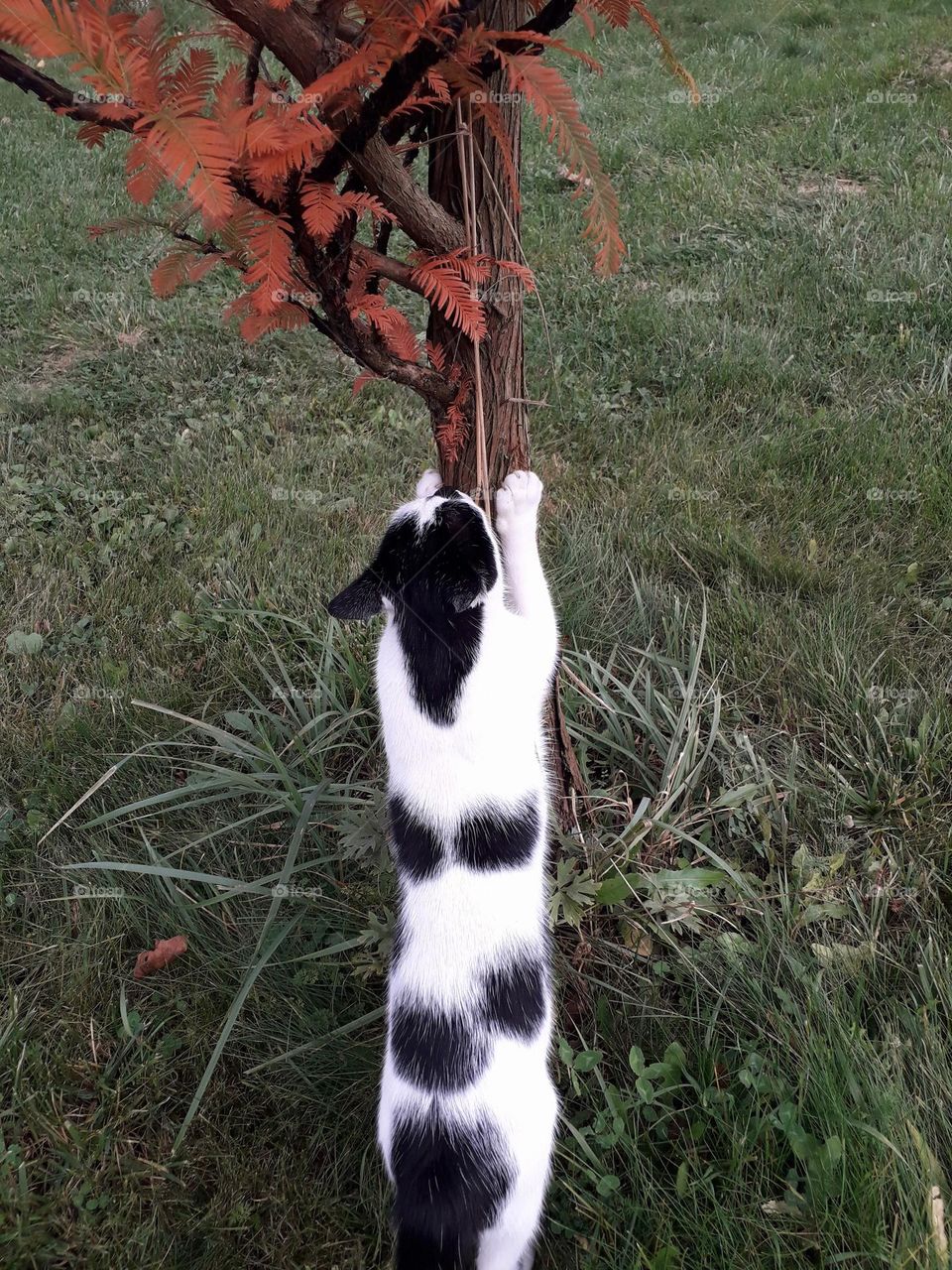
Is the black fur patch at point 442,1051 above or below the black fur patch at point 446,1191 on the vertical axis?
above

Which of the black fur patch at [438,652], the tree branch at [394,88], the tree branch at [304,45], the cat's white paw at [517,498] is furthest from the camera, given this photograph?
the cat's white paw at [517,498]

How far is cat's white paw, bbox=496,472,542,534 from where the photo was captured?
1.94 meters

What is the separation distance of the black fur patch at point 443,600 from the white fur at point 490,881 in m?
0.03

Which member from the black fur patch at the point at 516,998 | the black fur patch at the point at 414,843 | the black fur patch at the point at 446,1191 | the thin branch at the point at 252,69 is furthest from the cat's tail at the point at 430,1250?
the thin branch at the point at 252,69

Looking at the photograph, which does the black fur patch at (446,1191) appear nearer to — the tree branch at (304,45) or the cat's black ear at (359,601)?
the cat's black ear at (359,601)

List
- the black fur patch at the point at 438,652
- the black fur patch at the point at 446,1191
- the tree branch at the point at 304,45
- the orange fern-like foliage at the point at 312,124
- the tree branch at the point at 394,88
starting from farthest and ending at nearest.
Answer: the black fur patch at the point at 438,652 → the black fur patch at the point at 446,1191 → the tree branch at the point at 304,45 → the tree branch at the point at 394,88 → the orange fern-like foliage at the point at 312,124

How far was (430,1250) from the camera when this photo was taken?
1.54 meters

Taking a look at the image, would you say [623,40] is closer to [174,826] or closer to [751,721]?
[751,721]

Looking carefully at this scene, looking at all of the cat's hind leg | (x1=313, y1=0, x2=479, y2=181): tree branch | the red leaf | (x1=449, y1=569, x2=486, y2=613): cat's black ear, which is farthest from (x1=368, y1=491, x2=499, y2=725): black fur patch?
the red leaf

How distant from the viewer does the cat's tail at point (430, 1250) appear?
1532 mm

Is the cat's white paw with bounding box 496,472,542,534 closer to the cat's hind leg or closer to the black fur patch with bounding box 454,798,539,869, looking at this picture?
the black fur patch with bounding box 454,798,539,869

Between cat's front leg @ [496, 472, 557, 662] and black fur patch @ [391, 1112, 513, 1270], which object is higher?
cat's front leg @ [496, 472, 557, 662]

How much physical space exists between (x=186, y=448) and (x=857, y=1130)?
3862mm

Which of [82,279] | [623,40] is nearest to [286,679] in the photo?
[82,279]
